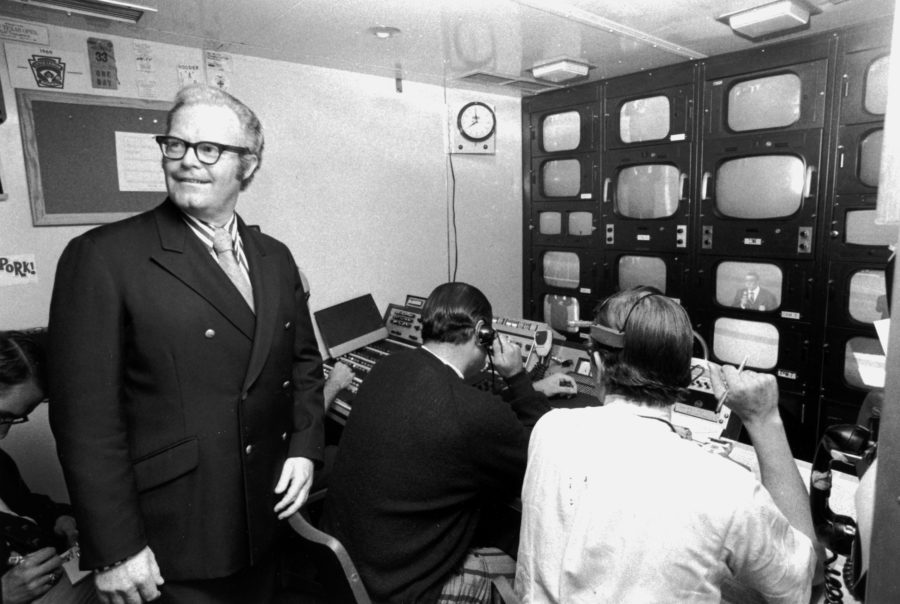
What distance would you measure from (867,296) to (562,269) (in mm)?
1600

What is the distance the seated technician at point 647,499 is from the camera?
0.90 meters

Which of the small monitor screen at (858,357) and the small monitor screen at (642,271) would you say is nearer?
the small monitor screen at (858,357)

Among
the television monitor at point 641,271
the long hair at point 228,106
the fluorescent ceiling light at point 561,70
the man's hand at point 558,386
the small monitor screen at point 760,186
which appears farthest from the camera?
the television monitor at point 641,271

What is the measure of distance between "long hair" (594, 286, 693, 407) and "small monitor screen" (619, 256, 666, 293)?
2.17 m

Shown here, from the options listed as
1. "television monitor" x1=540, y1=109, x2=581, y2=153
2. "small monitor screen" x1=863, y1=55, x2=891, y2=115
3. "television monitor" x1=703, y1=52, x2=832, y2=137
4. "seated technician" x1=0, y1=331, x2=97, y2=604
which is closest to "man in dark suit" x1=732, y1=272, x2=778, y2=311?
"television monitor" x1=703, y1=52, x2=832, y2=137

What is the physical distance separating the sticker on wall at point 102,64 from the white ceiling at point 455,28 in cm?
6

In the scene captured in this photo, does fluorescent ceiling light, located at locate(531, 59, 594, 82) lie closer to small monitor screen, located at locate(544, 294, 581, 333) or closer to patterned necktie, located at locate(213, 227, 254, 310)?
small monitor screen, located at locate(544, 294, 581, 333)

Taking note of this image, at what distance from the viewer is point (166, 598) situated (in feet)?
4.24

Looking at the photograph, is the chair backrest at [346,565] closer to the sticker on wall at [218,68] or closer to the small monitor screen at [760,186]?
the sticker on wall at [218,68]

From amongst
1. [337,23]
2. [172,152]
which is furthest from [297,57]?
[172,152]

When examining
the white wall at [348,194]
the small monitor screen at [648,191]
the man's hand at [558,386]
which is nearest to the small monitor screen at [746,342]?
the small monitor screen at [648,191]

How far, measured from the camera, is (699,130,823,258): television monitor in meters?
2.63

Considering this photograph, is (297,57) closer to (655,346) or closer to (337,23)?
(337,23)

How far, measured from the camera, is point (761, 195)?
2787 mm
